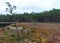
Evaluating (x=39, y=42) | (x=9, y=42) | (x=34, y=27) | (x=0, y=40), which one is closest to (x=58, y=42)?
(x=39, y=42)

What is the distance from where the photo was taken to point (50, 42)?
160 inches

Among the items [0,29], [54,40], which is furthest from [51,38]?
[0,29]

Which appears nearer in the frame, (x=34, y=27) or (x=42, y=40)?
(x=42, y=40)

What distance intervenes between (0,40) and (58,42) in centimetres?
158

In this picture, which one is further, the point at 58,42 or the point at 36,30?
the point at 36,30

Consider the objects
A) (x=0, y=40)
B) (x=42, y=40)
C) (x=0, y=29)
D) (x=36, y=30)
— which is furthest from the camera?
(x=0, y=29)

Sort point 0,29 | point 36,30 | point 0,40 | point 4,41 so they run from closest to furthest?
1. point 4,41
2. point 0,40
3. point 36,30
4. point 0,29

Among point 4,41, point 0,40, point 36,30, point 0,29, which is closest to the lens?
point 4,41

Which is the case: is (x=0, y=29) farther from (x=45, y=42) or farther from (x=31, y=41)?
(x=45, y=42)

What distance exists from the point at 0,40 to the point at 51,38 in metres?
1.44

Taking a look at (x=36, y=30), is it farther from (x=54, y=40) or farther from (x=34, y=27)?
(x=54, y=40)

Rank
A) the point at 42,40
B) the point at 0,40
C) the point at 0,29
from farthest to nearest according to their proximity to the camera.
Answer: the point at 0,29
the point at 0,40
the point at 42,40

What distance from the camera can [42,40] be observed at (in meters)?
3.95

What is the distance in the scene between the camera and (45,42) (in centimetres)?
411
